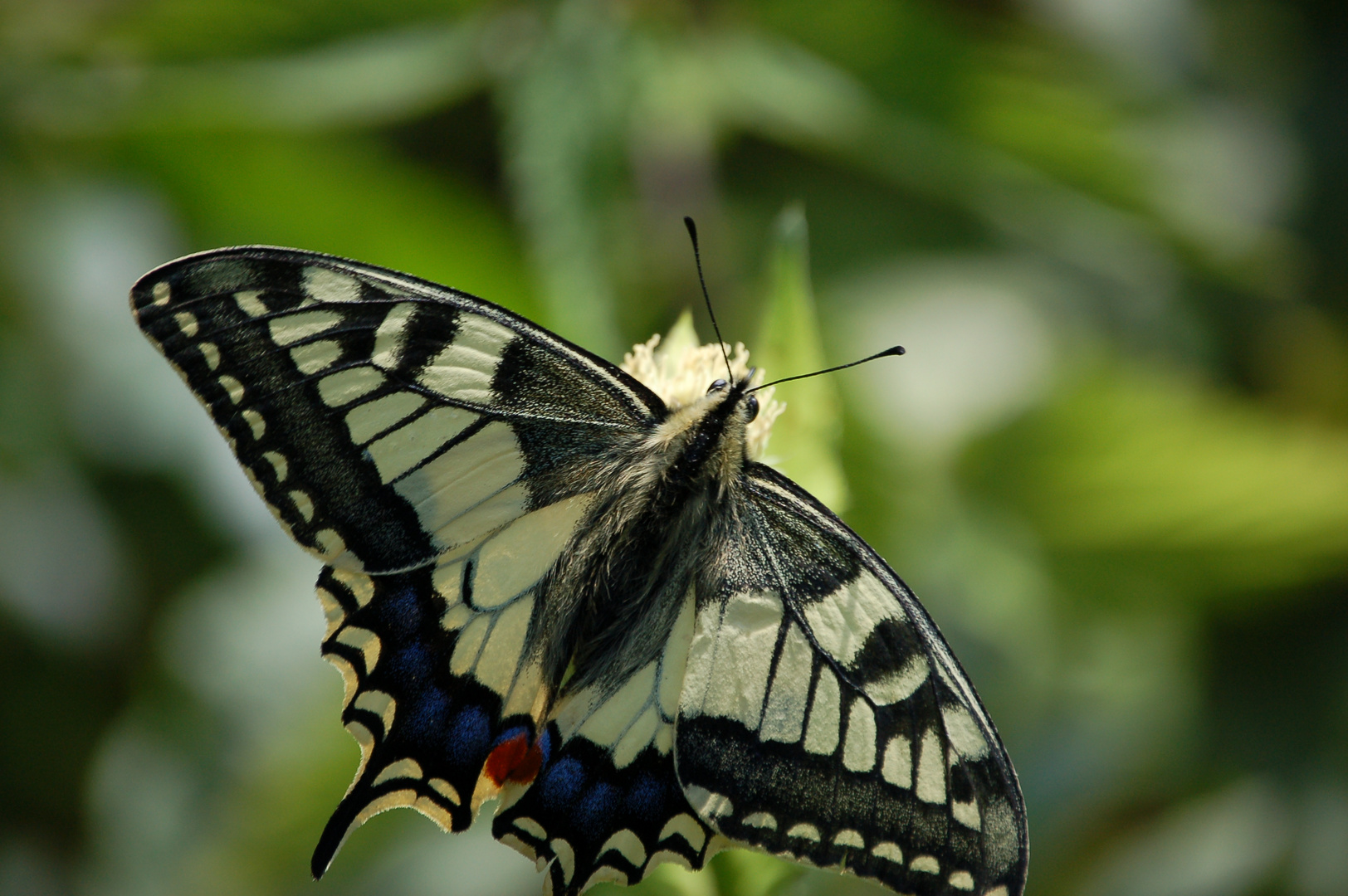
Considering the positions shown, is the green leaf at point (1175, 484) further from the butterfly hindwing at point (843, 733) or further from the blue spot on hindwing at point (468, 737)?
the blue spot on hindwing at point (468, 737)

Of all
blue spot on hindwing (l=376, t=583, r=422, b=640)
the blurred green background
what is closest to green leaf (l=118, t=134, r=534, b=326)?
the blurred green background

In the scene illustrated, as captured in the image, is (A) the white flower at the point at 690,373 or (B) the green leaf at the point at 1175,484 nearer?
(A) the white flower at the point at 690,373

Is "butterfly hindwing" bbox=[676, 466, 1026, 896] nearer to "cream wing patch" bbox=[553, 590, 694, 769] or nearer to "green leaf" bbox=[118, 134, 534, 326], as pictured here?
"cream wing patch" bbox=[553, 590, 694, 769]

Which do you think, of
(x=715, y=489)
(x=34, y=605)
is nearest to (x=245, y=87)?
(x=715, y=489)

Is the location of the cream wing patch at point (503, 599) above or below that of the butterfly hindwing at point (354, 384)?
below

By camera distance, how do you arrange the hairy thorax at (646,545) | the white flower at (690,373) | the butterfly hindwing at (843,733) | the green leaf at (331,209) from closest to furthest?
1. the butterfly hindwing at (843,733)
2. the hairy thorax at (646,545)
3. the white flower at (690,373)
4. the green leaf at (331,209)

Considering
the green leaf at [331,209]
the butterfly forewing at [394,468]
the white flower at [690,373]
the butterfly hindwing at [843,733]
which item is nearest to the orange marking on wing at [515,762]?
the butterfly forewing at [394,468]

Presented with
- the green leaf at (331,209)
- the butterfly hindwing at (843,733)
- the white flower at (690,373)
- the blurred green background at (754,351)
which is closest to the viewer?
the butterfly hindwing at (843,733)

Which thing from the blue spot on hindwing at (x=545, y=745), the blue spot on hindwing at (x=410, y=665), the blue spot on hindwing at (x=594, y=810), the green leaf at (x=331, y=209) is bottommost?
the blue spot on hindwing at (x=594, y=810)
